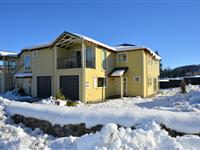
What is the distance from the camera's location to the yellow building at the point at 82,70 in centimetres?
1764

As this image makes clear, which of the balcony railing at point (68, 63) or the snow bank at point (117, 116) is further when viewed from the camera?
the balcony railing at point (68, 63)

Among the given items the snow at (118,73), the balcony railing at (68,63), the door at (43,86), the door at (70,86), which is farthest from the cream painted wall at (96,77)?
the door at (43,86)

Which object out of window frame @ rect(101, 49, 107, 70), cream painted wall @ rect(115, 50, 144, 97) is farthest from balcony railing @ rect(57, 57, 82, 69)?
cream painted wall @ rect(115, 50, 144, 97)

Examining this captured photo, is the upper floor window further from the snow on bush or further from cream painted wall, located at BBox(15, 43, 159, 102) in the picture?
the snow on bush

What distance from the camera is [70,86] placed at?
700 inches

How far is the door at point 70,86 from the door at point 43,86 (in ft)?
6.13

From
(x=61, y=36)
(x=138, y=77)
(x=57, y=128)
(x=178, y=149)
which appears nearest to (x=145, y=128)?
(x=178, y=149)

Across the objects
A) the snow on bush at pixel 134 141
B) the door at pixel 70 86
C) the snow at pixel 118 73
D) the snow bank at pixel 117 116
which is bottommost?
the snow on bush at pixel 134 141

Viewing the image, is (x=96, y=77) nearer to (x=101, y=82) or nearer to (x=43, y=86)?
(x=101, y=82)

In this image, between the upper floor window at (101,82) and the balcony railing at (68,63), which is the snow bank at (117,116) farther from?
the upper floor window at (101,82)

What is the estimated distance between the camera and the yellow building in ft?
57.9

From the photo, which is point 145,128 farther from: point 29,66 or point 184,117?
point 29,66

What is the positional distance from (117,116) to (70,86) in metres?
12.0

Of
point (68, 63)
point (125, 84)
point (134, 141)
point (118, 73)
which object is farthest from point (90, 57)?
point (134, 141)
